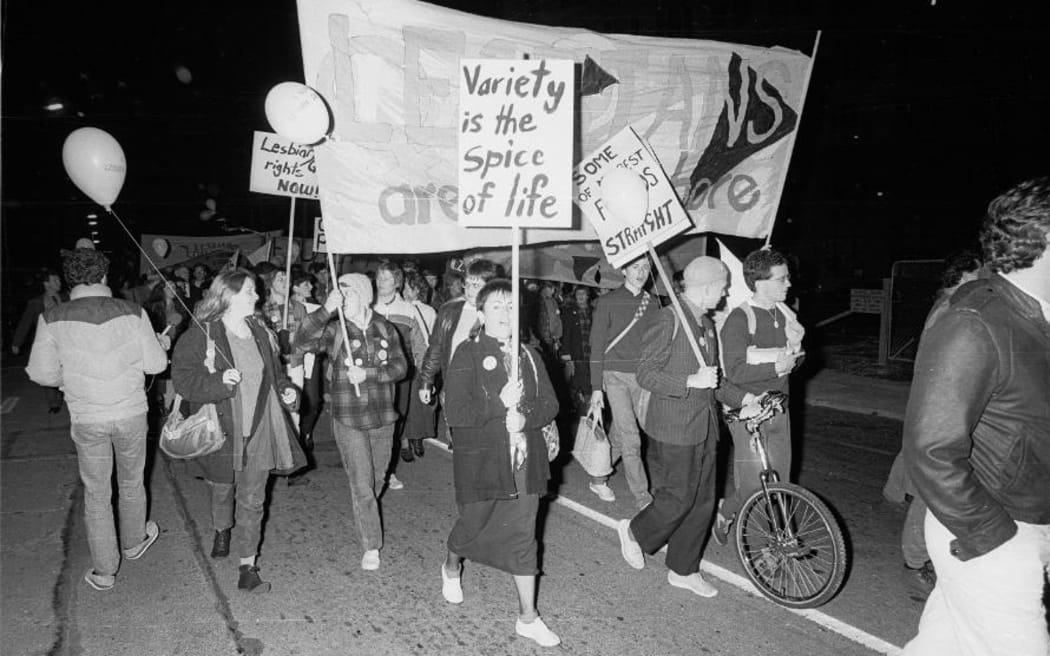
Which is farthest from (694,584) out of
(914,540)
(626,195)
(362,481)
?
(626,195)

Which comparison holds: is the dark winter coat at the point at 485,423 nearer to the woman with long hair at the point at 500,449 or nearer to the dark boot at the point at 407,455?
the woman with long hair at the point at 500,449

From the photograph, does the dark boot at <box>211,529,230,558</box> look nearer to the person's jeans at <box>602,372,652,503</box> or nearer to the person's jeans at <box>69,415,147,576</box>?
the person's jeans at <box>69,415,147,576</box>

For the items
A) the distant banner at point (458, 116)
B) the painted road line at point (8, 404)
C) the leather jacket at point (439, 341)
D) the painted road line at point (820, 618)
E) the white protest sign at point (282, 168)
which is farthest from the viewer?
the painted road line at point (8, 404)

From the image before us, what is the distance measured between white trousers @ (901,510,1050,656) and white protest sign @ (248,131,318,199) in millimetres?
6365

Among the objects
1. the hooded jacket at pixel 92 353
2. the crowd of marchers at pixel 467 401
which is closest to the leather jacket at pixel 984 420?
the crowd of marchers at pixel 467 401

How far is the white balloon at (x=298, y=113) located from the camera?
468 centimetres

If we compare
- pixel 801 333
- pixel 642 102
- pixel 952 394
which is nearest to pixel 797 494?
pixel 801 333

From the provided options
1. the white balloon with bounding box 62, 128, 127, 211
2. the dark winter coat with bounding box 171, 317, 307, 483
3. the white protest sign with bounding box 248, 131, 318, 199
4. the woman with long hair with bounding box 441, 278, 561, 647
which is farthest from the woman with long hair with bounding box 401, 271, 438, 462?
the woman with long hair with bounding box 441, 278, 561, 647

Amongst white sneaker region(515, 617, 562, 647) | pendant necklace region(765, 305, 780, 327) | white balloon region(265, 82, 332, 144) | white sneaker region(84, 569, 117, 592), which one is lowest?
white sneaker region(84, 569, 117, 592)

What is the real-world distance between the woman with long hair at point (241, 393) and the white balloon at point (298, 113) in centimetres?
105

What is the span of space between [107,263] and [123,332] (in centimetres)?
48

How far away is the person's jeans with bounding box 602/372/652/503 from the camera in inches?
218

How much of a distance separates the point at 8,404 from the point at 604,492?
9861 millimetres

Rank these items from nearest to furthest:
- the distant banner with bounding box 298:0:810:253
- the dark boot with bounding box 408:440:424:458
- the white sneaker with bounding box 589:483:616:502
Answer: the distant banner with bounding box 298:0:810:253 → the white sneaker with bounding box 589:483:616:502 → the dark boot with bounding box 408:440:424:458
